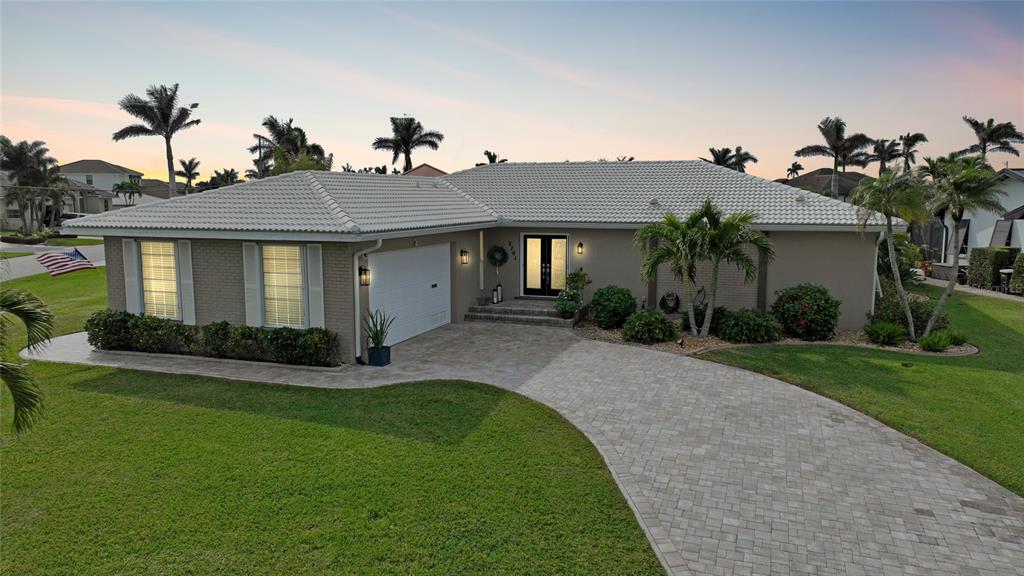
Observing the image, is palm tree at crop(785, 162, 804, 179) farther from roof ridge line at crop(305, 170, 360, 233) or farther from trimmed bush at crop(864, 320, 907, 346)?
roof ridge line at crop(305, 170, 360, 233)

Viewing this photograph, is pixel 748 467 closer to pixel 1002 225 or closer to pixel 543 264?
pixel 543 264

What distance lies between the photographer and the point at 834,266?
16344 millimetres

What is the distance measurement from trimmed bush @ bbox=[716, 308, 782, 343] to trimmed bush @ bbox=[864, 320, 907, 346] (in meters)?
2.26

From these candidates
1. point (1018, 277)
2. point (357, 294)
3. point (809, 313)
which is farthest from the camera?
point (1018, 277)

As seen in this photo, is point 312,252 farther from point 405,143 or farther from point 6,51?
point 405,143

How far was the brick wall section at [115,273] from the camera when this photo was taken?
46.8 ft

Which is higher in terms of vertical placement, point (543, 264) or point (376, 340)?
point (543, 264)

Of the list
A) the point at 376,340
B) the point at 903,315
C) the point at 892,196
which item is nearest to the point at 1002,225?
the point at 903,315

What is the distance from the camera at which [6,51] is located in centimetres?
771

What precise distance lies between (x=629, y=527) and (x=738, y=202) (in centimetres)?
1359

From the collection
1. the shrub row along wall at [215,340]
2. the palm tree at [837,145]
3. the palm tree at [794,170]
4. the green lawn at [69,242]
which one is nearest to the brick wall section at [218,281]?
the shrub row along wall at [215,340]

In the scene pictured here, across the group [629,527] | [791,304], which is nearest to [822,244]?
[791,304]

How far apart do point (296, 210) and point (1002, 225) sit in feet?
101

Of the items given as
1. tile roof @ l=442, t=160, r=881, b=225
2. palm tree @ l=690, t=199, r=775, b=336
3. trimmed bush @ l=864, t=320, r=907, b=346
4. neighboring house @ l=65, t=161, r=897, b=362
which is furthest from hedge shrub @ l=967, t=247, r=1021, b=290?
palm tree @ l=690, t=199, r=775, b=336
